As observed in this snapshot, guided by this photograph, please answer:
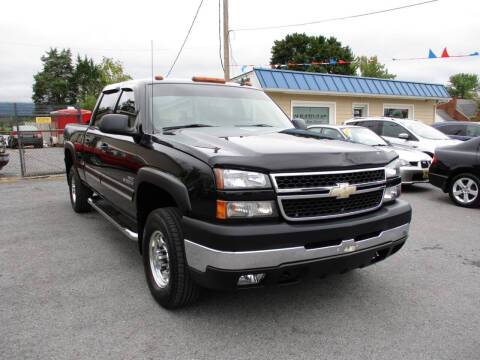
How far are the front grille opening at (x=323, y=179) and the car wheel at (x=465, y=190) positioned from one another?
200 inches

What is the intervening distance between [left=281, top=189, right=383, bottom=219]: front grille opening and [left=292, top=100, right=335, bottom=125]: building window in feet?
47.0

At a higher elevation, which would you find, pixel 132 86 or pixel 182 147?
pixel 132 86

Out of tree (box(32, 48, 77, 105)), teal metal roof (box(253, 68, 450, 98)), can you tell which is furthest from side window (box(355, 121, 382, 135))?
tree (box(32, 48, 77, 105))

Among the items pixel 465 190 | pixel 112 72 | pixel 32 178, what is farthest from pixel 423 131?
pixel 112 72

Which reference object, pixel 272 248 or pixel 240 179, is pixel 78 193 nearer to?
pixel 240 179

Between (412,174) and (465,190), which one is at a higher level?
(412,174)

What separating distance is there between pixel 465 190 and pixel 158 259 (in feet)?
20.4

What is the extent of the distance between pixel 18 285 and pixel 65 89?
6970 centimetres

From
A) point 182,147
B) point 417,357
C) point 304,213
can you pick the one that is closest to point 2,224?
point 182,147

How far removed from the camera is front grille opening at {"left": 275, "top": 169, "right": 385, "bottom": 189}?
2.42 metres

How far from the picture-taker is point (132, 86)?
390 centimetres

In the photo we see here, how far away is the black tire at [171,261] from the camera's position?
265 centimetres

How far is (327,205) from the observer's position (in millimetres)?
2564

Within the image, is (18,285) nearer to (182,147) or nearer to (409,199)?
(182,147)
